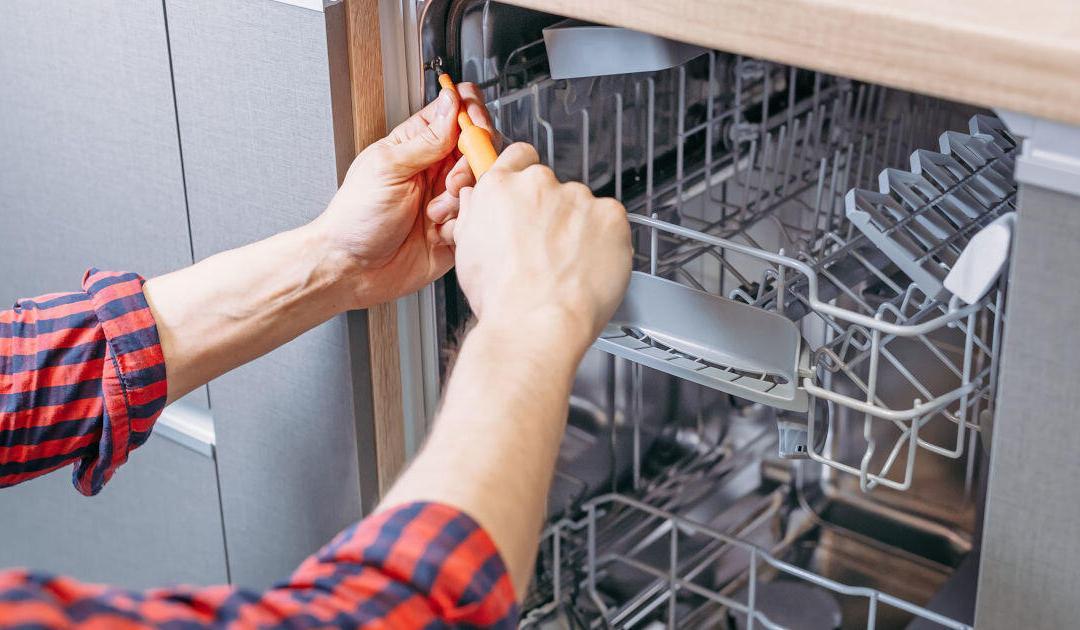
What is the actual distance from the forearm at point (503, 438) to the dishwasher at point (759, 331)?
158mm

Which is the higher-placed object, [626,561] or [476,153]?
[476,153]

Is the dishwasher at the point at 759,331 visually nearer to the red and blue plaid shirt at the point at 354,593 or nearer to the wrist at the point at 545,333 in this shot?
the wrist at the point at 545,333

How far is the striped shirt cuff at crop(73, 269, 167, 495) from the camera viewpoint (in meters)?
0.92

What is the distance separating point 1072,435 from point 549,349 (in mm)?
281

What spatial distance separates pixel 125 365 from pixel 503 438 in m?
0.38

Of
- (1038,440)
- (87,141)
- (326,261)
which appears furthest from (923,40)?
(87,141)

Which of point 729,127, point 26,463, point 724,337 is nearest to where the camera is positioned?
point 724,337

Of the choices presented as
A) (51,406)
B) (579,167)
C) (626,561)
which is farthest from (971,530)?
(51,406)

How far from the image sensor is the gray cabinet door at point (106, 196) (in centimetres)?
102

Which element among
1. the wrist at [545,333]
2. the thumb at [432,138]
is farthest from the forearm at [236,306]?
the wrist at [545,333]

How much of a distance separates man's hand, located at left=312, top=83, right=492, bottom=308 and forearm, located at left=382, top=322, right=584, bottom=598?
188 mm

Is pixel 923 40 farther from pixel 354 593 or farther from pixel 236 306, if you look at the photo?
pixel 236 306

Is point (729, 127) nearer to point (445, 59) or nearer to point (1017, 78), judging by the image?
point (445, 59)

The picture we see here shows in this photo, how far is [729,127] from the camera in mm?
1153
